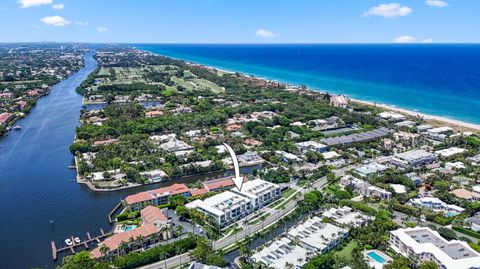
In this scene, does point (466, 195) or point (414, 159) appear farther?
point (414, 159)

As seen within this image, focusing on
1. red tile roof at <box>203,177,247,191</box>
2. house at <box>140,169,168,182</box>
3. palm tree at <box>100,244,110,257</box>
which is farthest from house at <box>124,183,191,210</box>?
palm tree at <box>100,244,110,257</box>

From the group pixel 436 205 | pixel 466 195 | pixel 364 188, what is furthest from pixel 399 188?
pixel 466 195

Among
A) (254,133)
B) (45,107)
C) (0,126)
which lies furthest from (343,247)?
(45,107)

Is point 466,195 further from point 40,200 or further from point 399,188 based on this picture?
point 40,200

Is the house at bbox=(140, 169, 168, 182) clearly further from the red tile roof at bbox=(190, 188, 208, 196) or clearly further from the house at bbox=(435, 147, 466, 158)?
the house at bbox=(435, 147, 466, 158)

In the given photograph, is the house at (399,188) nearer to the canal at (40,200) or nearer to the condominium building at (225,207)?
the condominium building at (225,207)

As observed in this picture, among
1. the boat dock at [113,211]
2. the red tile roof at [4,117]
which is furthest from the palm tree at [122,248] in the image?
the red tile roof at [4,117]

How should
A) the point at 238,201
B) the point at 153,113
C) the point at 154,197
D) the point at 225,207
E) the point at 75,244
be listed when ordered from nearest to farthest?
the point at 75,244 < the point at 225,207 < the point at 238,201 < the point at 154,197 < the point at 153,113

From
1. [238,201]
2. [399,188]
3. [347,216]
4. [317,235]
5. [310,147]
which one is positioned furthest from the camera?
[310,147]
